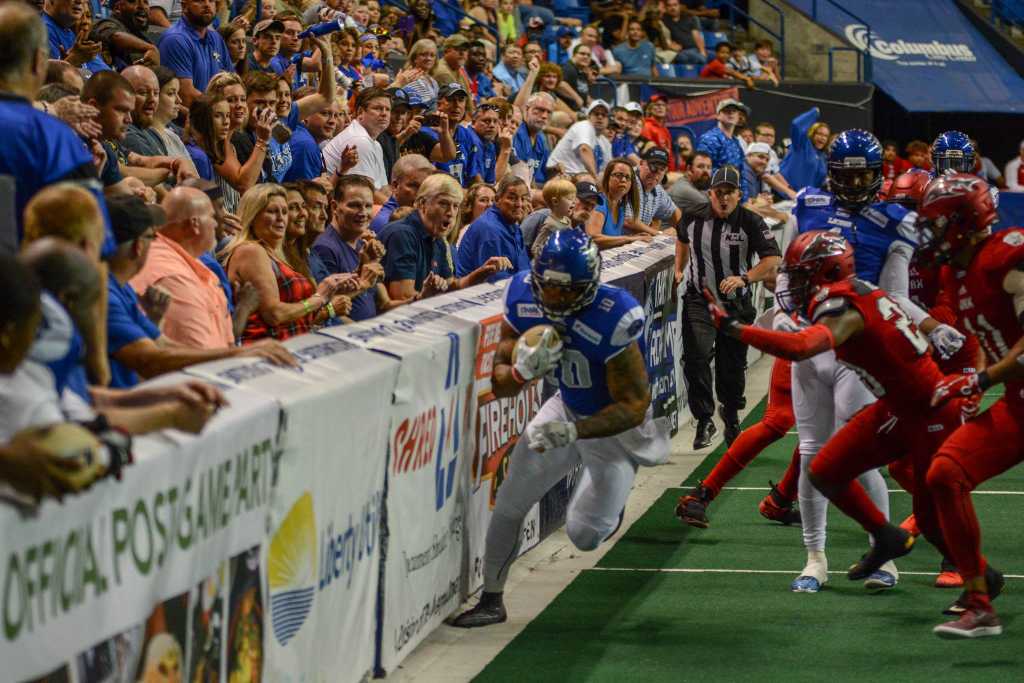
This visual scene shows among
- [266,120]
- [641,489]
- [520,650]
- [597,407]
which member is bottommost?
[641,489]

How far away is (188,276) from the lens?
21.0 feet

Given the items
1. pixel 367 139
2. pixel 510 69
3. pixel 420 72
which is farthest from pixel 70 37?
pixel 510 69

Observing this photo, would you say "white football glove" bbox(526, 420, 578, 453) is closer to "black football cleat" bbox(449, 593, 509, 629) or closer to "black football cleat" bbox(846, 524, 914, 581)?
"black football cleat" bbox(449, 593, 509, 629)

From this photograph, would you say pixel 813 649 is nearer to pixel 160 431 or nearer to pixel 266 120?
pixel 160 431

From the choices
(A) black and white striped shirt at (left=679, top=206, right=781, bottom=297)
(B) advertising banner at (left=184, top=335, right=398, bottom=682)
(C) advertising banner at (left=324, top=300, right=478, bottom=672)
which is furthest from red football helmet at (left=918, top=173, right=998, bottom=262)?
(A) black and white striped shirt at (left=679, top=206, right=781, bottom=297)

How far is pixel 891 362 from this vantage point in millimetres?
7520

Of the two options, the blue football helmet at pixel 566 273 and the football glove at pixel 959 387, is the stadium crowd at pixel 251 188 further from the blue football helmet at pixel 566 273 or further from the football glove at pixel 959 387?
the football glove at pixel 959 387

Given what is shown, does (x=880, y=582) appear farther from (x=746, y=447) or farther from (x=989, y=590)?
(x=746, y=447)

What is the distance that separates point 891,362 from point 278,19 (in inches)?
226

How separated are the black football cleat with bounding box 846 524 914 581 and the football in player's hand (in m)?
2.13

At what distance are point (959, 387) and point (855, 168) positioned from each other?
6.68 feet

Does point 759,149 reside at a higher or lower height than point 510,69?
lower

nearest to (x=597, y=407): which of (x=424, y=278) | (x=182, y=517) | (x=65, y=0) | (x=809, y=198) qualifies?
(x=424, y=278)

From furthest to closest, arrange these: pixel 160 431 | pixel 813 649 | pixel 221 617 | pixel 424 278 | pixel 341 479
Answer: pixel 424 278, pixel 813 649, pixel 341 479, pixel 221 617, pixel 160 431
